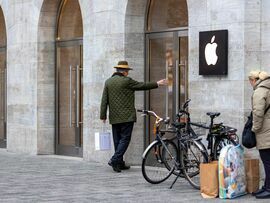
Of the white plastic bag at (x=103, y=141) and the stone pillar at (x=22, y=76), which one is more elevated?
the stone pillar at (x=22, y=76)

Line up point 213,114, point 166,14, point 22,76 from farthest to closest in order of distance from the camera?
point 22,76 < point 166,14 < point 213,114

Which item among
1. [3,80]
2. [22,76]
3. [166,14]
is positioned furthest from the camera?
[3,80]

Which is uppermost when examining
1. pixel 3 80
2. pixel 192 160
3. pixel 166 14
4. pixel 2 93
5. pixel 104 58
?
pixel 166 14

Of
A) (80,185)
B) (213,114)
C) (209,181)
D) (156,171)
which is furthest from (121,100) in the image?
(209,181)

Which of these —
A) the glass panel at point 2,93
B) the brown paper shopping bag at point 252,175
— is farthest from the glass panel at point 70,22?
the brown paper shopping bag at point 252,175

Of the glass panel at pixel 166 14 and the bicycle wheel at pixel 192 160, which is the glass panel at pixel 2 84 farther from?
the bicycle wheel at pixel 192 160

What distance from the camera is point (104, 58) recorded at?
574 inches

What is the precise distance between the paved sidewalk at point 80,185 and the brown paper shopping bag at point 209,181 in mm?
146

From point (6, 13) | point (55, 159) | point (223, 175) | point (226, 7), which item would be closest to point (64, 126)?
point (55, 159)

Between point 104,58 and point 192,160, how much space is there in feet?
13.6

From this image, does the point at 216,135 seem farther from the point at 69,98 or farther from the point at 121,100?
the point at 69,98

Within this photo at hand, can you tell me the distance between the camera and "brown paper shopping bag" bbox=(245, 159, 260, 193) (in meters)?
10.5

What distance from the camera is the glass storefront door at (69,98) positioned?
16.3 meters

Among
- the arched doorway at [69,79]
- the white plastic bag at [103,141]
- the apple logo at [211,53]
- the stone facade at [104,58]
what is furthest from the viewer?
the arched doorway at [69,79]
